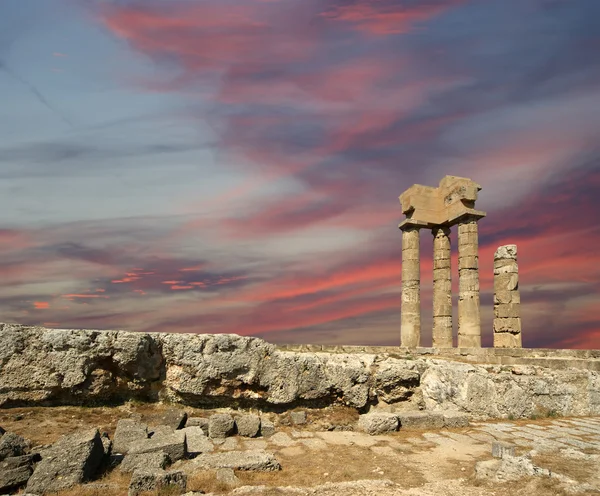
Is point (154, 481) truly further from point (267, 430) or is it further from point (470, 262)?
point (470, 262)

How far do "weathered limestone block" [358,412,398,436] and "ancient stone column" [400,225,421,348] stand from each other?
13.3 metres

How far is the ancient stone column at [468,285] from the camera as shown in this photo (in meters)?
18.7

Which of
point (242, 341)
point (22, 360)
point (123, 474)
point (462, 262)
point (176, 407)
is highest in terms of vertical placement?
point (462, 262)

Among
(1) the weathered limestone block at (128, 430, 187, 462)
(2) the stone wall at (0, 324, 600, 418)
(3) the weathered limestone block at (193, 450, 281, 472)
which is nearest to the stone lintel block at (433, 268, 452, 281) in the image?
(2) the stone wall at (0, 324, 600, 418)

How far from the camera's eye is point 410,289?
20375mm

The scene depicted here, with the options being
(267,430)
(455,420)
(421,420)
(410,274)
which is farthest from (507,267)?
(267,430)

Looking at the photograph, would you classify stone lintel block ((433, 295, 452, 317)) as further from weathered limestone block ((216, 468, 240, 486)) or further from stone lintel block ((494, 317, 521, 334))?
weathered limestone block ((216, 468, 240, 486))

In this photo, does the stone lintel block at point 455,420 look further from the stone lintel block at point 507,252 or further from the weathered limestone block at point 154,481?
the stone lintel block at point 507,252

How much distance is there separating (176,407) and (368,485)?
3.68 meters

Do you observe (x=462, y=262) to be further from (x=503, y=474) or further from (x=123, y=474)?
(x=123, y=474)

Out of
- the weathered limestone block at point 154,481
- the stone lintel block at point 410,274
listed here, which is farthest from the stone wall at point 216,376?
the stone lintel block at point 410,274

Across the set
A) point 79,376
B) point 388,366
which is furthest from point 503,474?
point 79,376

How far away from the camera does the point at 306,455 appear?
5.82 metres

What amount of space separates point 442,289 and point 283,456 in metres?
16.0
